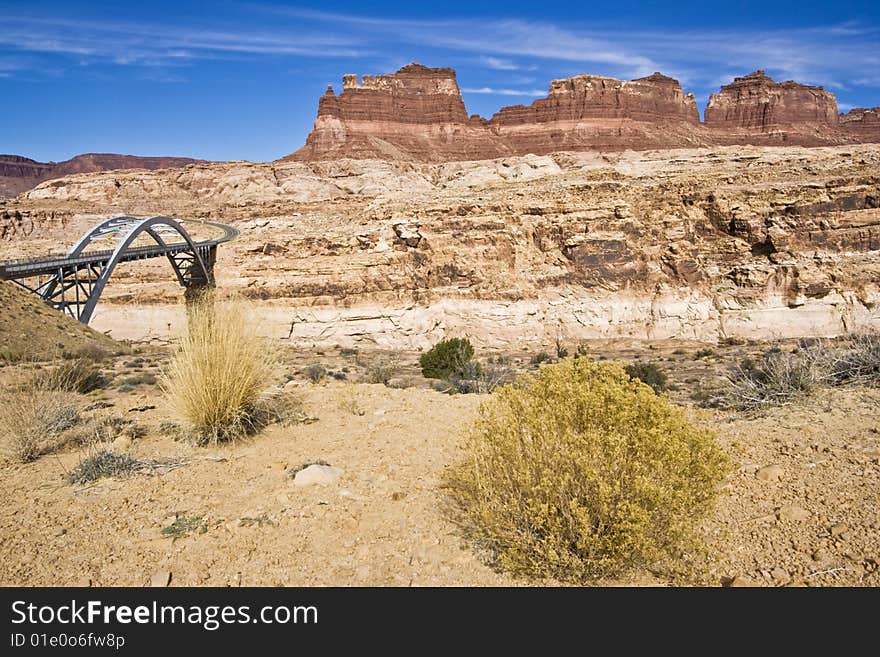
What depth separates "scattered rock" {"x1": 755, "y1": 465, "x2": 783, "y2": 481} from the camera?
13.8 feet

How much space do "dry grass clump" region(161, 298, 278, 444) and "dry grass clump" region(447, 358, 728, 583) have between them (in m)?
3.13

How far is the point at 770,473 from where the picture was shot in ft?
14.0

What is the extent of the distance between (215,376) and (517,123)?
7312 centimetres

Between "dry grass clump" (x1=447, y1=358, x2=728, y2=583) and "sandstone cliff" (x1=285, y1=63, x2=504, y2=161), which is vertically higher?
"sandstone cliff" (x1=285, y1=63, x2=504, y2=161)

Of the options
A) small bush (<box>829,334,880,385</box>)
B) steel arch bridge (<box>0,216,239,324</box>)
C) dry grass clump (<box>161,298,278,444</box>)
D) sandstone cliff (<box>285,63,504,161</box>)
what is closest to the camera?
dry grass clump (<box>161,298,278,444</box>)

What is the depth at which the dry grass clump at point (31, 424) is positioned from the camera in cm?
514

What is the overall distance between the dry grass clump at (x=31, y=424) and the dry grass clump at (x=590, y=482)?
179 inches

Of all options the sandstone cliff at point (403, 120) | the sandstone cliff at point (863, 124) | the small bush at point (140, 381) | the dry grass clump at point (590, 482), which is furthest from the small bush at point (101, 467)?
the sandstone cliff at point (863, 124)

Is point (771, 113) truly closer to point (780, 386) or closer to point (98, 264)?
point (98, 264)

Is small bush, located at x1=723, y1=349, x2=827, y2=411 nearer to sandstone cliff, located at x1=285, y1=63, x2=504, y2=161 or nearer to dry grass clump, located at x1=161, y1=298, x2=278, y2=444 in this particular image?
dry grass clump, located at x1=161, y1=298, x2=278, y2=444

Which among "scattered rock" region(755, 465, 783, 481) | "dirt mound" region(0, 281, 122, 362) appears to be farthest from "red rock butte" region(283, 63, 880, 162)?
"scattered rock" region(755, 465, 783, 481)

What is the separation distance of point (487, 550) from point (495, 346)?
2434 centimetres

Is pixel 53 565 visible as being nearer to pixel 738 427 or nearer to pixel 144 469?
pixel 144 469

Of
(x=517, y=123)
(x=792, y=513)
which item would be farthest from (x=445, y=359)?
(x=517, y=123)
